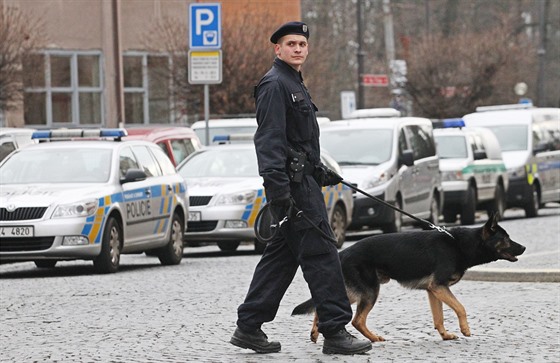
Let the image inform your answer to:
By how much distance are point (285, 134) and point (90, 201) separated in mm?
7786

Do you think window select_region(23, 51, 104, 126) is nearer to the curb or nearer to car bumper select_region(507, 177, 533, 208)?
car bumper select_region(507, 177, 533, 208)

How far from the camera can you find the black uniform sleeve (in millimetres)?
9008

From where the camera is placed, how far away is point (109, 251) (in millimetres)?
16875

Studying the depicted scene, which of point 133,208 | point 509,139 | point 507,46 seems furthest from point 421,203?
point 507,46

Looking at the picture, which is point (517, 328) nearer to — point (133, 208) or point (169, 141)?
point (133, 208)

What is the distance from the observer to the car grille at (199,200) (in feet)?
67.0

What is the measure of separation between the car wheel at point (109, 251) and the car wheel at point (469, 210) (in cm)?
1193

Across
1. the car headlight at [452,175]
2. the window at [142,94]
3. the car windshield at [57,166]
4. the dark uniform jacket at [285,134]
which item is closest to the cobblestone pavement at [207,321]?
the dark uniform jacket at [285,134]

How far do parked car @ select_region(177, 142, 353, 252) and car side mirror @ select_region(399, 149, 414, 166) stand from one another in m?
2.51

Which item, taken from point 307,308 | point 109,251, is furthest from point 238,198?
point 307,308

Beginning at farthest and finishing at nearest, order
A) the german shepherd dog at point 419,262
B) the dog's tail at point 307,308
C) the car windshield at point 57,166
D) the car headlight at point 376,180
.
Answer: the car headlight at point 376,180 → the car windshield at point 57,166 → the german shepherd dog at point 419,262 → the dog's tail at point 307,308

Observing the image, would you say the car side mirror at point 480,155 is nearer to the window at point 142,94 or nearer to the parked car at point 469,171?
the parked car at point 469,171

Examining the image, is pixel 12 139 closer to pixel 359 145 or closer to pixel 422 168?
pixel 359 145

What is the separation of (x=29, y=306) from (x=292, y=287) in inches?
113
